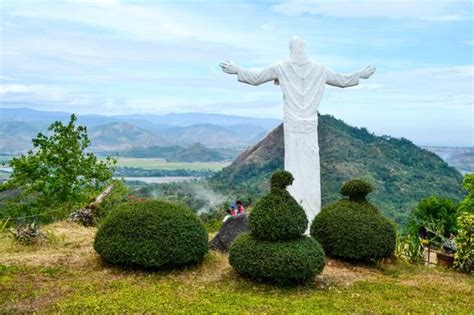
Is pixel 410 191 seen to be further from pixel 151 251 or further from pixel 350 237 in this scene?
pixel 151 251

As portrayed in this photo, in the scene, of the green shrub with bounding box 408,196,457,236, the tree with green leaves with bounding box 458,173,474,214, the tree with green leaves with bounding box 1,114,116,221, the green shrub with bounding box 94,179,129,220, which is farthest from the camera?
the tree with green leaves with bounding box 1,114,116,221

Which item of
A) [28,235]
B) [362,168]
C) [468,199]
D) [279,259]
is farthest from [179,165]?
[279,259]

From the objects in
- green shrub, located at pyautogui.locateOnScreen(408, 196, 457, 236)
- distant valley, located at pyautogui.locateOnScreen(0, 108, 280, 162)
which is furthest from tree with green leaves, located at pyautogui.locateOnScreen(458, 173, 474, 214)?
distant valley, located at pyautogui.locateOnScreen(0, 108, 280, 162)

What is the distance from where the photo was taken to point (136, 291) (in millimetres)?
7652

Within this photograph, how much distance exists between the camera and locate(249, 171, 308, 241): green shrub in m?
7.96

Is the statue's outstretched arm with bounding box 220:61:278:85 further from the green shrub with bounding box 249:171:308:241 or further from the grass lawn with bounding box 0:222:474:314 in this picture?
the grass lawn with bounding box 0:222:474:314

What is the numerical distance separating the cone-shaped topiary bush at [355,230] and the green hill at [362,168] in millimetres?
14318

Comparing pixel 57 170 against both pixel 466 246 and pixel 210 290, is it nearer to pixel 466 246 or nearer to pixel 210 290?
pixel 210 290

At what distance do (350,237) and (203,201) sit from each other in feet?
49.9

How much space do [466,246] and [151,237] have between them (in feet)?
19.1

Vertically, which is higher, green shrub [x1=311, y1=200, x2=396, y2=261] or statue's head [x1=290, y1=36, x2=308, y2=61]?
statue's head [x1=290, y1=36, x2=308, y2=61]

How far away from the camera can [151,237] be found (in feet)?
28.3

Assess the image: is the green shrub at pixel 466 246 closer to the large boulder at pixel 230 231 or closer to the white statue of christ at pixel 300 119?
the white statue of christ at pixel 300 119

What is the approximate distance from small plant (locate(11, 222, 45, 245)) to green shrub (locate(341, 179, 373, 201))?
20.8 ft
